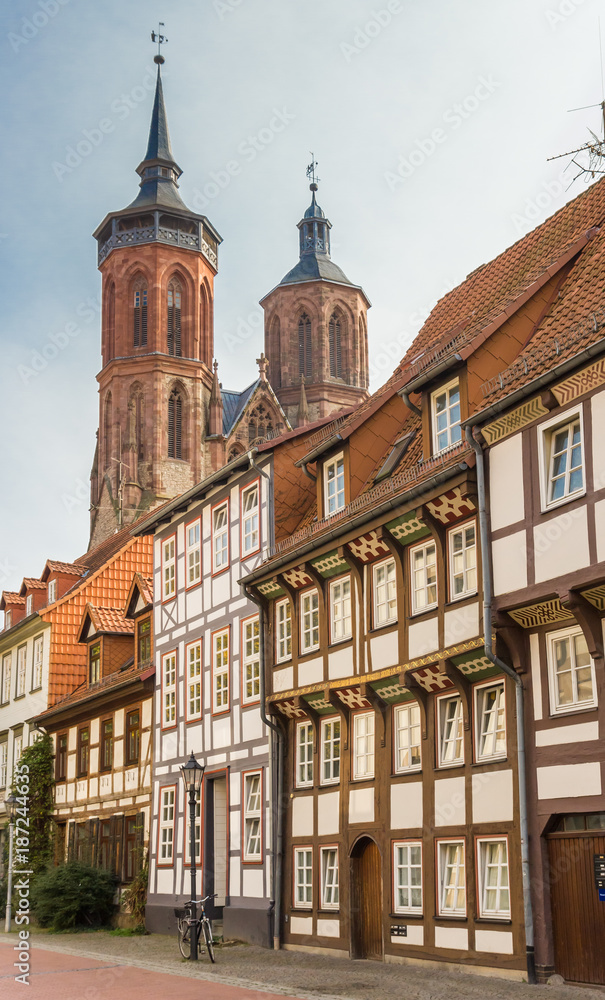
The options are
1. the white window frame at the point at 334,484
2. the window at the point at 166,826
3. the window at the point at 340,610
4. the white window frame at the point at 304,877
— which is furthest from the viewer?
the window at the point at 166,826

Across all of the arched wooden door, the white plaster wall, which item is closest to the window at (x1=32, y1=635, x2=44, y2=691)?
the arched wooden door

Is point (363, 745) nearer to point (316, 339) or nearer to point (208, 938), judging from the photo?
point (208, 938)

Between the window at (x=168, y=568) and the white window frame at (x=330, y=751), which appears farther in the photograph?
the window at (x=168, y=568)

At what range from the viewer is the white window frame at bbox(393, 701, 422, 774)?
1892 cm

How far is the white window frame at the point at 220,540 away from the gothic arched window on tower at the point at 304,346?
2637 inches

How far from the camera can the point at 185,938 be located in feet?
69.0

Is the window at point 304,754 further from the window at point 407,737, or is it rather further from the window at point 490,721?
the window at point 490,721

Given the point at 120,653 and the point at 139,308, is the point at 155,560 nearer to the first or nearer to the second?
the point at 120,653

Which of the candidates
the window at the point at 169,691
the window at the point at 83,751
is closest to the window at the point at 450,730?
the window at the point at 169,691

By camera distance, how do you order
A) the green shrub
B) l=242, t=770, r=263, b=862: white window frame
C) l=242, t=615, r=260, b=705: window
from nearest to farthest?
l=242, t=770, r=263, b=862: white window frame
l=242, t=615, r=260, b=705: window
the green shrub

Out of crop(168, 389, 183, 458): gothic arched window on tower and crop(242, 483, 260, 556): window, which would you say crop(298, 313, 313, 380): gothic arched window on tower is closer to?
crop(168, 389, 183, 458): gothic arched window on tower

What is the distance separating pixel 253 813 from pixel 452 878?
6.67 meters

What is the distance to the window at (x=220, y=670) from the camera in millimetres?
25188

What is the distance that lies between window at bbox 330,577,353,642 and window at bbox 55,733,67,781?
15.9 meters
